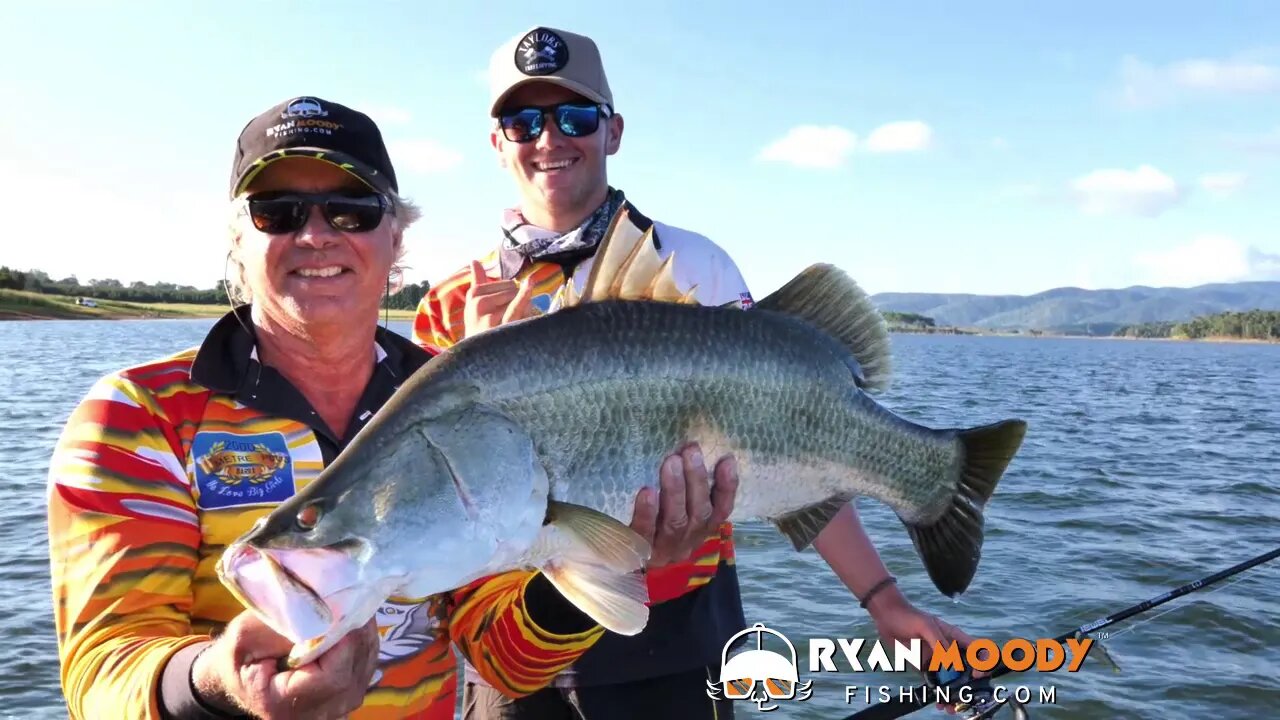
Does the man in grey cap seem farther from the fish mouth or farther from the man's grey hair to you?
the fish mouth

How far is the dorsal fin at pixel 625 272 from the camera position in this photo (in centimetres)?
294

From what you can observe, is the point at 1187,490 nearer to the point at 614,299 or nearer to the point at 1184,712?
the point at 1184,712

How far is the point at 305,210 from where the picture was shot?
290cm

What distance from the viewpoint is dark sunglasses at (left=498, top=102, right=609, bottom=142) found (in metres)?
4.15

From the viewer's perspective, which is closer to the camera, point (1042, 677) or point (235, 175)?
point (235, 175)

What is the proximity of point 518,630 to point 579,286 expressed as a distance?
57.5 inches

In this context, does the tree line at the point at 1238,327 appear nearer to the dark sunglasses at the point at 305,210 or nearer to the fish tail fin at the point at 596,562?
the fish tail fin at the point at 596,562

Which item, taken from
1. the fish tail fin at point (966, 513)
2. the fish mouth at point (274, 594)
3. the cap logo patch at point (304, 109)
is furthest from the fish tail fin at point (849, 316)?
the fish mouth at point (274, 594)

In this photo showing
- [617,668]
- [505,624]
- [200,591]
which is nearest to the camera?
[200,591]

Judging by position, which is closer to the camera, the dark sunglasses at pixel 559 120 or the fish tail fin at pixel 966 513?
the fish tail fin at pixel 966 513

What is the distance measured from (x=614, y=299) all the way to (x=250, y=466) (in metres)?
1.19

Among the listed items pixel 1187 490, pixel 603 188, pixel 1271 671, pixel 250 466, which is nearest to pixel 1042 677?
pixel 1271 671

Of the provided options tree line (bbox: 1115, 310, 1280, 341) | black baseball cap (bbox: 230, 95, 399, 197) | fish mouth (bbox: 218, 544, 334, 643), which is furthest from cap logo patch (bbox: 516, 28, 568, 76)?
tree line (bbox: 1115, 310, 1280, 341)

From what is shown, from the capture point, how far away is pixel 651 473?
2854 millimetres
